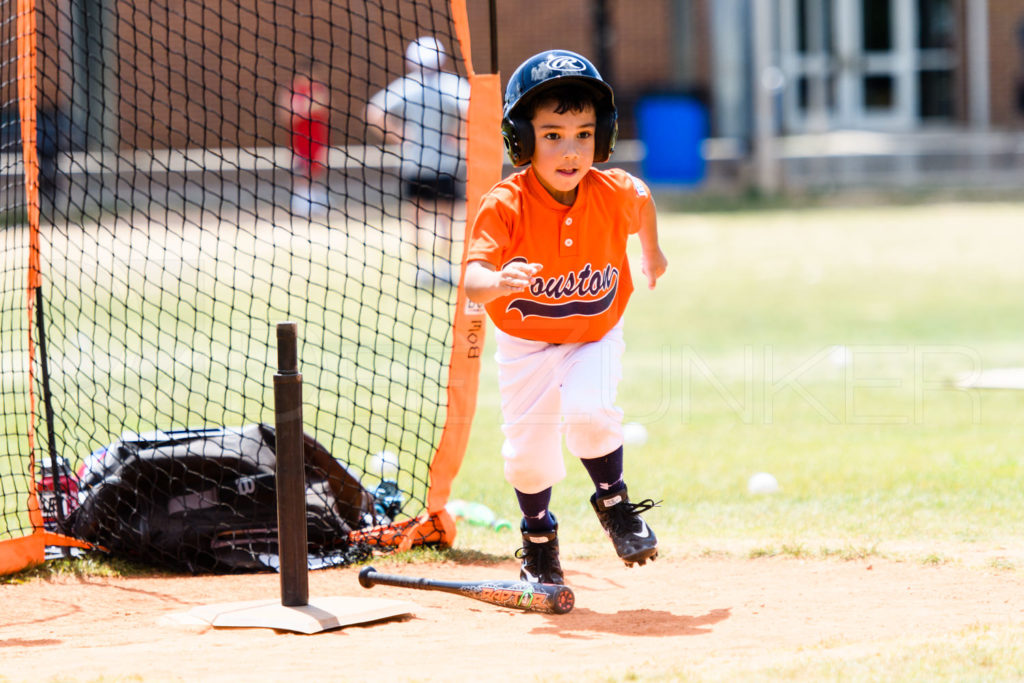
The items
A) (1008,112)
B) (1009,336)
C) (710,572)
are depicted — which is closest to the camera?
(710,572)

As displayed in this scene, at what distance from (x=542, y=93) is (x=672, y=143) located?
17.6 metres

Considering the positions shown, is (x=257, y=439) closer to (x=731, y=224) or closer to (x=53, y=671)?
(x=53, y=671)

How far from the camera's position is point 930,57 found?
25.8 metres

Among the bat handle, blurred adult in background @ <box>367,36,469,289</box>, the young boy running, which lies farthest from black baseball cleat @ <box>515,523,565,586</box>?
blurred adult in background @ <box>367,36,469,289</box>

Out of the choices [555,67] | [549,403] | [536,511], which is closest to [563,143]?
[555,67]

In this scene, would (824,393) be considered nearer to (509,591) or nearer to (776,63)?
(509,591)

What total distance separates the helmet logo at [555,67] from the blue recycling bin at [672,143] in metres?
→ 17.4

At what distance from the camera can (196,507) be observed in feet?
17.8

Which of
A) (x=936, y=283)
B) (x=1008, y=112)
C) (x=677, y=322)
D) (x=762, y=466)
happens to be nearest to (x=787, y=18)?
(x=1008, y=112)

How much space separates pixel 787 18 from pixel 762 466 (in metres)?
19.8

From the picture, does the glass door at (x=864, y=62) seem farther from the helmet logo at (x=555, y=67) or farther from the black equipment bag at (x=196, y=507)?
the helmet logo at (x=555, y=67)

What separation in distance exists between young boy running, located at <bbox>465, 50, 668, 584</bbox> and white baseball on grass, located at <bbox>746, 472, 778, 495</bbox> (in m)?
2.02

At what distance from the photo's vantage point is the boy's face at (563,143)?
176 inches

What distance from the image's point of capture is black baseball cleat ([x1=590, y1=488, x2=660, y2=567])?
462 centimetres
